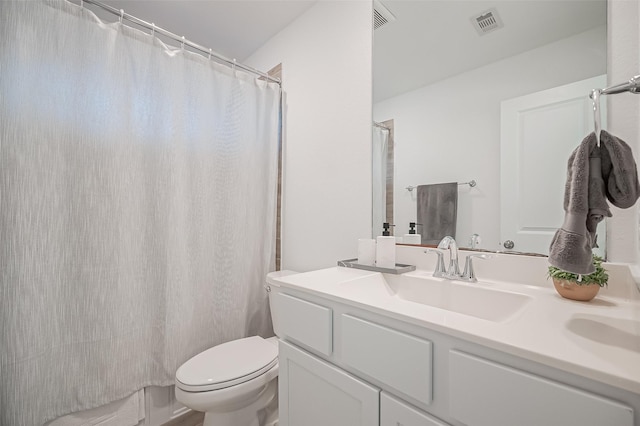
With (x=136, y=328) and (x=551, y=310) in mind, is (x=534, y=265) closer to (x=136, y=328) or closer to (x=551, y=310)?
(x=551, y=310)

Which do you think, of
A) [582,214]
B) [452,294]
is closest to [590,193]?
[582,214]

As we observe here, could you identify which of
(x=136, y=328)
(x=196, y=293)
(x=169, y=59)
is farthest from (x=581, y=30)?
(x=136, y=328)

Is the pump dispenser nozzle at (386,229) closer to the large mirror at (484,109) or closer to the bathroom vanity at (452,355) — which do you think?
the large mirror at (484,109)

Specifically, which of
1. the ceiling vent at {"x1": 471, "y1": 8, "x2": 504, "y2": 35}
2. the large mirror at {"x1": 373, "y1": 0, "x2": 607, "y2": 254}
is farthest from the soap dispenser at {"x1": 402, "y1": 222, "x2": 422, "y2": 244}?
the ceiling vent at {"x1": 471, "y1": 8, "x2": 504, "y2": 35}

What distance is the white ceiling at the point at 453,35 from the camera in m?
0.90

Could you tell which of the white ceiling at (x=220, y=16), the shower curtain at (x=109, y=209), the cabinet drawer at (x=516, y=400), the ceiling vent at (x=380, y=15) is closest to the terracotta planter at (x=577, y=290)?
the cabinet drawer at (x=516, y=400)

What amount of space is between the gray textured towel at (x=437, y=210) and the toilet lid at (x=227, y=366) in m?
0.93

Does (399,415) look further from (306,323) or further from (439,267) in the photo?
(439,267)

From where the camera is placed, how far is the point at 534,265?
35.9 inches

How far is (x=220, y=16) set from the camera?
1759 millimetres

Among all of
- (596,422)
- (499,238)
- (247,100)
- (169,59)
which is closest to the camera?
(596,422)

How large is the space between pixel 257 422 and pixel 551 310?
4.39ft

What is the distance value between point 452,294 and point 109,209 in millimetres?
1485

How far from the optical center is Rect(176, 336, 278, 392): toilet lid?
1.12 metres
